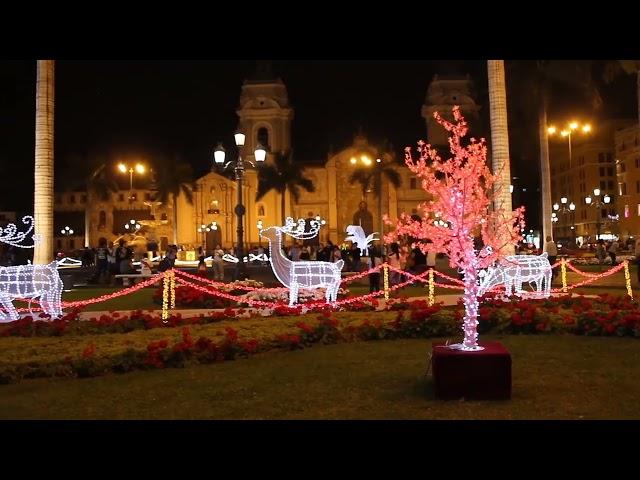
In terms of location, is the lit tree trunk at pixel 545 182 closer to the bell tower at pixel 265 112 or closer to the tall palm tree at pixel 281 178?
the tall palm tree at pixel 281 178

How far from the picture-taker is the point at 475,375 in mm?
7645

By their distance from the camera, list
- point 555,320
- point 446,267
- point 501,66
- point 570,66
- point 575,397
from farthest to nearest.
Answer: point 446,267, point 570,66, point 501,66, point 555,320, point 575,397

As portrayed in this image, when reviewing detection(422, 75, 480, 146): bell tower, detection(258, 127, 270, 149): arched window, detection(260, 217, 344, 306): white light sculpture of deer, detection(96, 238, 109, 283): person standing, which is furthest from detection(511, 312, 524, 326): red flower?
detection(258, 127, 270, 149): arched window

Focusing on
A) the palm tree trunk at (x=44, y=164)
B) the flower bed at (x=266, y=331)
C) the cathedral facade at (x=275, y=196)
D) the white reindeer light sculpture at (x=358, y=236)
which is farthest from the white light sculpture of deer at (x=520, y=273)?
the cathedral facade at (x=275, y=196)

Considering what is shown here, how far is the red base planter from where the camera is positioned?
25.1 ft

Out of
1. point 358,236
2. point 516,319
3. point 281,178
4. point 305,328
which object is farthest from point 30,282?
point 281,178

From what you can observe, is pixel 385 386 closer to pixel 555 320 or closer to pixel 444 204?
pixel 444 204

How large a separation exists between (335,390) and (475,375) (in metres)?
1.86

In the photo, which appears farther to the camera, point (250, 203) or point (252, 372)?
point (250, 203)

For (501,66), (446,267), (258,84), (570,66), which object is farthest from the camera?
(258,84)

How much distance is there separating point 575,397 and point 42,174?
14.2 m

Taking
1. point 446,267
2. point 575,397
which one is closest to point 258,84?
point 446,267

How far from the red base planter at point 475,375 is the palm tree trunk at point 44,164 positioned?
12.6 m

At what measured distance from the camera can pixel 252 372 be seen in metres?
9.84
